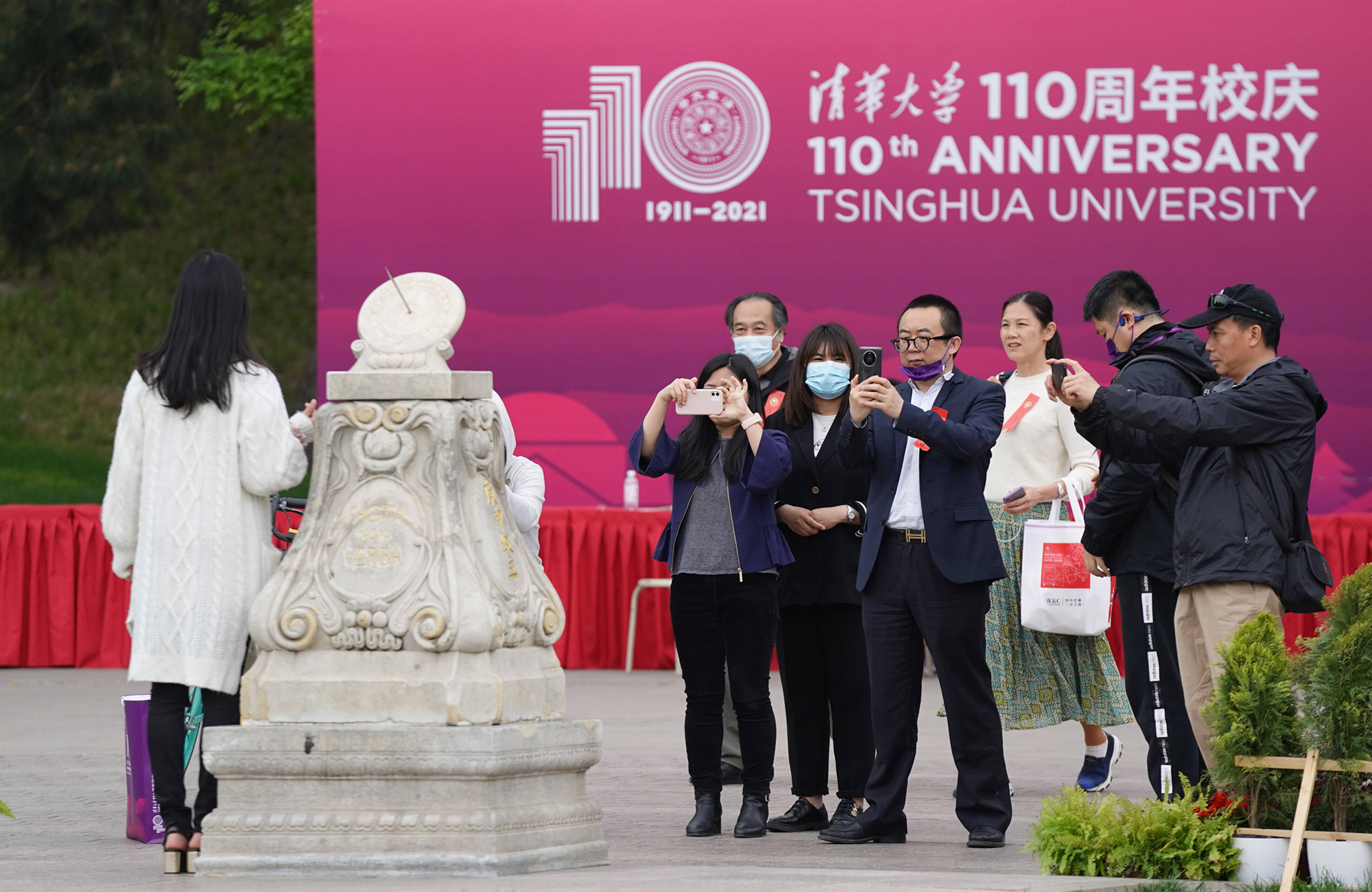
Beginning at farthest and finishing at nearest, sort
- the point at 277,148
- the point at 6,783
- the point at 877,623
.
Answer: the point at 277,148
the point at 6,783
the point at 877,623

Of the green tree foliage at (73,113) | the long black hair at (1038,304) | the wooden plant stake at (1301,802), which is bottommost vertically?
the wooden plant stake at (1301,802)

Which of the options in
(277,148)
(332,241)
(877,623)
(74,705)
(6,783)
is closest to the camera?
(877,623)

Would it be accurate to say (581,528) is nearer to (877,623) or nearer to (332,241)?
(332,241)

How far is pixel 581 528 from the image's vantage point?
10898mm

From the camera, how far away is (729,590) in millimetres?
5863

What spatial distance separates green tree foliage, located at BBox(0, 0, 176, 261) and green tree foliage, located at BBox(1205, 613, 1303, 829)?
15.4m

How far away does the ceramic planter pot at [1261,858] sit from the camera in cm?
463

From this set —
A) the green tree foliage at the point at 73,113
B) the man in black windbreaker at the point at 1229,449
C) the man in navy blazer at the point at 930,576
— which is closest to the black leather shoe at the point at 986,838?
the man in navy blazer at the point at 930,576

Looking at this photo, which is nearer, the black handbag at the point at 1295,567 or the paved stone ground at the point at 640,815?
the paved stone ground at the point at 640,815

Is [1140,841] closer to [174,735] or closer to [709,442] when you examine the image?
[709,442]

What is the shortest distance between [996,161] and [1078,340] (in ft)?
4.21

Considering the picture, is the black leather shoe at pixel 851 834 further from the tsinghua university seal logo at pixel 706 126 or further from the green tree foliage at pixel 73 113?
the green tree foliage at pixel 73 113

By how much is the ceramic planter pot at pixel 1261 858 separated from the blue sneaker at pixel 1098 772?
231 cm

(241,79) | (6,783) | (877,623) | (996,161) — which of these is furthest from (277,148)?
(877,623)
